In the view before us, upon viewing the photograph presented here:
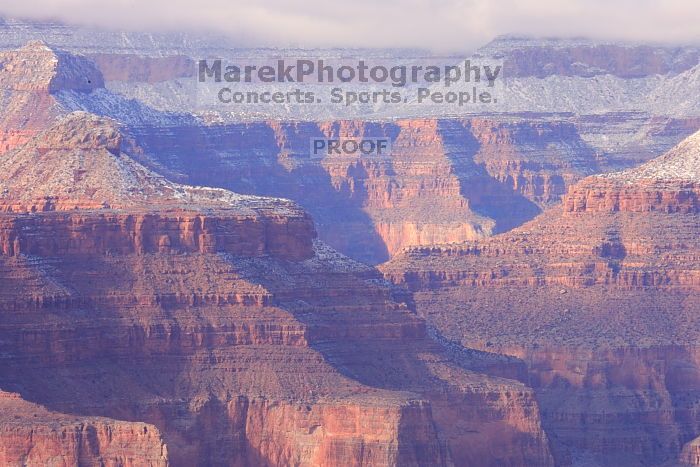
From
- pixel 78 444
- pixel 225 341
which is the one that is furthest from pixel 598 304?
pixel 78 444

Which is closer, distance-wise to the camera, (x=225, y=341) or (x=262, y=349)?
(x=225, y=341)

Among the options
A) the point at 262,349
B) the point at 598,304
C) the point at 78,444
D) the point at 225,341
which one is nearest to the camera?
the point at 78,444

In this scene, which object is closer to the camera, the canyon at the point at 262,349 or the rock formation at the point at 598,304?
the canyon at the point at 262,349

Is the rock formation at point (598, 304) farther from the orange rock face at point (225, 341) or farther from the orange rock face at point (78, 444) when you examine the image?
the orange rock face at point (78, 444)

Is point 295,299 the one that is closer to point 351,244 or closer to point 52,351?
point 52,351

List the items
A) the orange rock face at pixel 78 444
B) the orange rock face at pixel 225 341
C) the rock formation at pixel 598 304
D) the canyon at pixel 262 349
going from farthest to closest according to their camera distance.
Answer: the rock formation at pixel 598 304
the orange rock face at pixel 225 341
the canyon at pixel 262 349
the orange rock face at pixel 78 444

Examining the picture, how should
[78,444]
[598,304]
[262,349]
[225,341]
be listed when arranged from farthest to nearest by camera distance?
[598,304]
[262,349]
[225,341]
[78,444]

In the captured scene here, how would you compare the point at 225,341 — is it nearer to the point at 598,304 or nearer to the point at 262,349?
the point at 262,349

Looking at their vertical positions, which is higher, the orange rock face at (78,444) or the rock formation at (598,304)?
the rock formation at (598,304)

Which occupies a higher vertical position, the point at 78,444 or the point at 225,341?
the point at 225,341

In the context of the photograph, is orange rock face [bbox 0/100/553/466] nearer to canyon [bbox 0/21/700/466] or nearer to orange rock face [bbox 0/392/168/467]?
canyon [bbox 0/21/700/466]

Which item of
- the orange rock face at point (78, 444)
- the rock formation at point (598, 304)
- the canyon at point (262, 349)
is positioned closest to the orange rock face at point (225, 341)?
the canyon at point (262, 349)

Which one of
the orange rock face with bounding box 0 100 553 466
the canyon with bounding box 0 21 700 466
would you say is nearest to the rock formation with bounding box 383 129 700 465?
the canyon with bounding box 0 21 700 466
